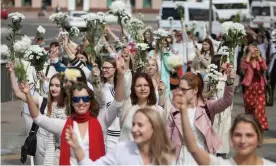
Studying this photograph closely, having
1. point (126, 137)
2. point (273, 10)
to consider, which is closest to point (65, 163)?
point (126, 137)

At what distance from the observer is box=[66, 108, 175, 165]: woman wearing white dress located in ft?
19.5

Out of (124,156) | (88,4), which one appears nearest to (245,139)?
(124,156)

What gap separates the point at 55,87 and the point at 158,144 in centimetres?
345

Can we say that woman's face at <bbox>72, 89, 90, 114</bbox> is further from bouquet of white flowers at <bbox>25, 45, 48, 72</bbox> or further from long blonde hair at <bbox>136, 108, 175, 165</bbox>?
bouquet of white flowers at <bbox>25, 45, 48, 72</bbox>

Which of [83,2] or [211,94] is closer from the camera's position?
[211,94]

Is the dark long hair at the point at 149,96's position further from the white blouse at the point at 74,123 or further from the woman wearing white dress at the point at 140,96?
the white blouse at the point at 74,123

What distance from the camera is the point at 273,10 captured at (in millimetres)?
53438

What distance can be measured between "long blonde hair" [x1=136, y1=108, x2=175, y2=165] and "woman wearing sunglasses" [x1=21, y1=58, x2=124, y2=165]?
130 cm

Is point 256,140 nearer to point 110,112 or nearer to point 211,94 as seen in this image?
point 110,112

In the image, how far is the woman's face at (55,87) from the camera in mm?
9211

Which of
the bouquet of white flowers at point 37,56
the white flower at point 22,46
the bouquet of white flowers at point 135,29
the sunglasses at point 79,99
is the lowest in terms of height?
the sunglasses at point 79,99

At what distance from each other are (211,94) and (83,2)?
70.9 meters

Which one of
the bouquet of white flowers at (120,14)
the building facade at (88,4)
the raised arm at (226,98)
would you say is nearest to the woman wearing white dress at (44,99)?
the raised arm at (226,98)

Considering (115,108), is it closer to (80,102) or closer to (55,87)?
(80,102)
